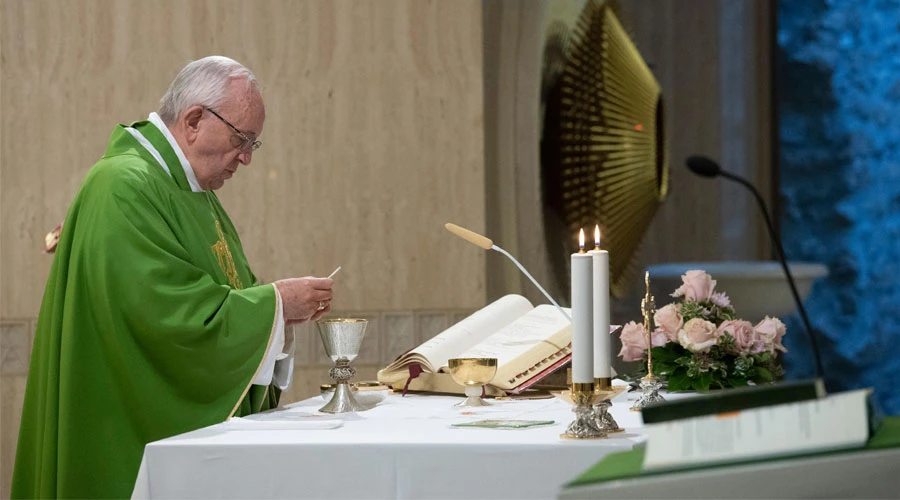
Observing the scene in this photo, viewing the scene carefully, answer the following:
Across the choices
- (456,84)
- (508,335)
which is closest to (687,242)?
(456,84)

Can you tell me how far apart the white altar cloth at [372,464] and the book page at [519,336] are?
0.79 meters

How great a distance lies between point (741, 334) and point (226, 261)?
148 cm

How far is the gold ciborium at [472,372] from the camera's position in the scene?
2621 mm

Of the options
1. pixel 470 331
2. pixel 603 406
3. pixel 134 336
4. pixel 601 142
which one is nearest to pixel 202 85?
pixel 134 336

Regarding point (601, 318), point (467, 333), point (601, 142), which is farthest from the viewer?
point (601, 142)

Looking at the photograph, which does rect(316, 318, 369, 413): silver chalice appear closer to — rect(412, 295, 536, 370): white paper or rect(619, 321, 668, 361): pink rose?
rect(412, 295, 536, 370): white paper

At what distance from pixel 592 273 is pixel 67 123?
418 centimetres

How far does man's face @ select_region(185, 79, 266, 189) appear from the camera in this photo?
10.9ft

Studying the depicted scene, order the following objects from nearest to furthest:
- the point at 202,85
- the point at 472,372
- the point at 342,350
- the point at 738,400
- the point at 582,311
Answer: the point at 738,400
the point at 582,311
the point at 342,350
the point at 472,372
the point at 202,85

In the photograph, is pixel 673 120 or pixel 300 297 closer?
pixel 300 297

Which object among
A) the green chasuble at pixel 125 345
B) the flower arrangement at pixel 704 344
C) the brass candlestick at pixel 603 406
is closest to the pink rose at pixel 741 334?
the flower arrangement at pixel 704 344

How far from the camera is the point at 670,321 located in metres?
2.76

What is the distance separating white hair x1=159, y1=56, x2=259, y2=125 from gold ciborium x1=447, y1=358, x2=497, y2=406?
1.20 m

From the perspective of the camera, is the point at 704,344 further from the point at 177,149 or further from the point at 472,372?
the point at 177,149
